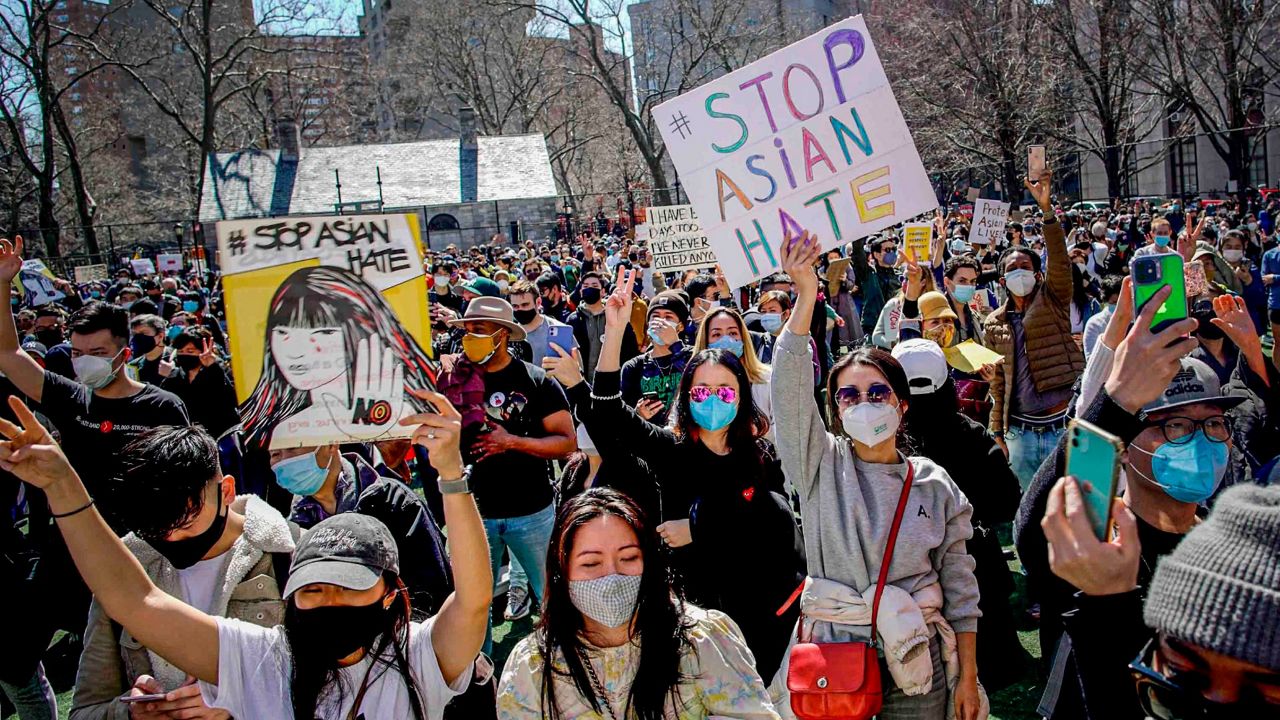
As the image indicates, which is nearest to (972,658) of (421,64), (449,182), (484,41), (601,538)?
(601,538)

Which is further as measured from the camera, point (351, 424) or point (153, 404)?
point (153, 404)

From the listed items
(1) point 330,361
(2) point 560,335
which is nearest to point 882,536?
(1) point 330,361

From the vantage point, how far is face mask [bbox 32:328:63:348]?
10398 mm

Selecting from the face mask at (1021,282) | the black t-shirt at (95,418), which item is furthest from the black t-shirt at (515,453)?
the face mask at (1021,282)

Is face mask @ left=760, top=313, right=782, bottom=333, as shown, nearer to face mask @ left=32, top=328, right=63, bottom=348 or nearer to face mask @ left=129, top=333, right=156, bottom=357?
face mask @ left=129, top=333, right=156, bottom=357

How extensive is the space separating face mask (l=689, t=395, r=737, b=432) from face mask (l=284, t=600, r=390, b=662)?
1777 millimetres

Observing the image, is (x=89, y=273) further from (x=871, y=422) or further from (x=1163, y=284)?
(x=1163, y=284)

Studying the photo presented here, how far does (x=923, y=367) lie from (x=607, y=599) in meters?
2.03

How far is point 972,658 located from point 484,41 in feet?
169

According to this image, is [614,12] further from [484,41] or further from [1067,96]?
[1067,96]

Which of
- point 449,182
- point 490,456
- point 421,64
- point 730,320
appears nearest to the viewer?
point 490,456

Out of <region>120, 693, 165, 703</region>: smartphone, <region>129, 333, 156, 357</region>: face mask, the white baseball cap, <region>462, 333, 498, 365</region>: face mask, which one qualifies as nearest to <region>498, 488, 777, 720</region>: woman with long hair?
<region>120, 693, 165, 703</region>: smartphone

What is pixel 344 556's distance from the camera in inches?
101

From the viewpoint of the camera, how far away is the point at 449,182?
151ft
